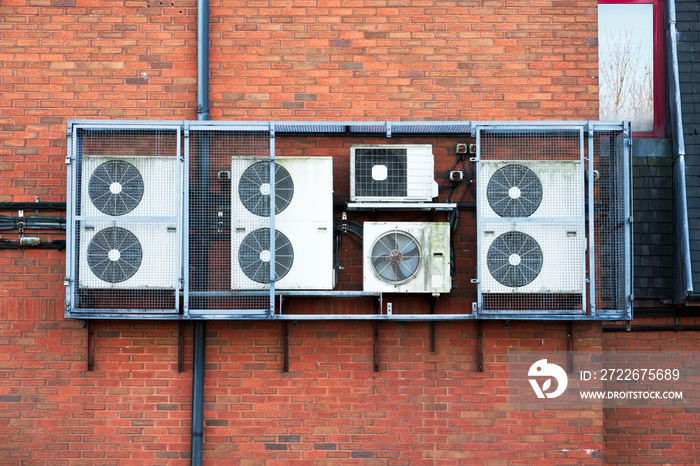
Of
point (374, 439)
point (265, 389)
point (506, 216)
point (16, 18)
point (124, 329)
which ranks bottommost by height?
point (374, 439)

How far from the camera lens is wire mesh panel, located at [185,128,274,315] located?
5.38 meters

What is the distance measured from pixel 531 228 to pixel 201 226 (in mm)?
2833

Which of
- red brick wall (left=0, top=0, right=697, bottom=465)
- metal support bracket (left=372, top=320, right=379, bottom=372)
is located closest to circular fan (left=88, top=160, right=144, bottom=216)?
red brick wall (left=0, top=0, right=697, bottom=465)

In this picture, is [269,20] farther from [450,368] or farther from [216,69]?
[450,368]

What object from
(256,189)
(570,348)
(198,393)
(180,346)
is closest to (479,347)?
(570,348)

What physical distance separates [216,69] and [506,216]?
9.80 feet

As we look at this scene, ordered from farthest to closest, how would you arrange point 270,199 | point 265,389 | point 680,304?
point 680,304 → point 265,389 → point 270,199

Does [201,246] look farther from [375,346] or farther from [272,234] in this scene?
[375,346]

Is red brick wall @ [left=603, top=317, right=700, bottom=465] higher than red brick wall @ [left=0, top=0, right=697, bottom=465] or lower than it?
lower

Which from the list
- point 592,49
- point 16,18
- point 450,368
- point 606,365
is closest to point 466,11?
point 592,49

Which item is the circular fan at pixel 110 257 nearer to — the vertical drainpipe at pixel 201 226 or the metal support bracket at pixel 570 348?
the vertical drainpipe at pixel 201 226

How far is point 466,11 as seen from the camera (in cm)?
599

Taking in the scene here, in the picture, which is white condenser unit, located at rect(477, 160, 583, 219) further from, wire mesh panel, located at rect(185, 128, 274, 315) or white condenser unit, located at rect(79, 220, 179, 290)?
white condenser unit, located at rect(79, 220, 179, 290)

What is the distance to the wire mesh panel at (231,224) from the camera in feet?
17.6
